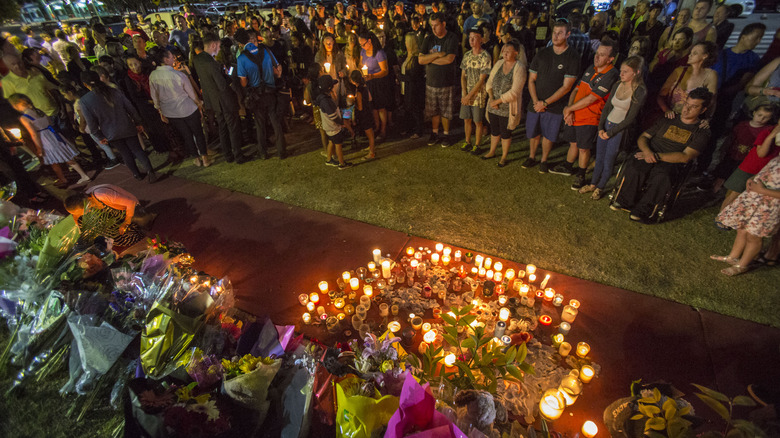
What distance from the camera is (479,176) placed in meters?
5.87

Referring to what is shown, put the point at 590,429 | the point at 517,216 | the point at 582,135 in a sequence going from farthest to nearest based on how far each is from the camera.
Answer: the point at 582,135 < the point at 517,216 < the point at 590,429

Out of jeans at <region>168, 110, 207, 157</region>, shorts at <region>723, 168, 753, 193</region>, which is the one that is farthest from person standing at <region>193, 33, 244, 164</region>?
shorts at <region>723, 168, 753, 193</region>

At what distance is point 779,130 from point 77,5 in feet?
134

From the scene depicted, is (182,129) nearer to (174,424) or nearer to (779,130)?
(174,424)

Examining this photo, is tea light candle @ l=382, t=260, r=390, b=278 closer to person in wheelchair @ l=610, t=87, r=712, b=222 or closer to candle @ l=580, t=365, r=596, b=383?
candle @ l=580, t=365, r=596, b=383

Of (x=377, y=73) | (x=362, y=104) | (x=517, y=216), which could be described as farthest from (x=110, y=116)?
(x=517, y=216)

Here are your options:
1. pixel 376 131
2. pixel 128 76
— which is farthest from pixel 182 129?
pixel 376 131

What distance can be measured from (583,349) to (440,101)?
4.92 metres

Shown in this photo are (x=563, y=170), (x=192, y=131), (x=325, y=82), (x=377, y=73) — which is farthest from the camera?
(x=377, y=73)

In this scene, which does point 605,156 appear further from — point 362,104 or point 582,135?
point 362,104

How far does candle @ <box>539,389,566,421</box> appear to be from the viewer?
2418 mm

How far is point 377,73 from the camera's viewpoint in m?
6.65

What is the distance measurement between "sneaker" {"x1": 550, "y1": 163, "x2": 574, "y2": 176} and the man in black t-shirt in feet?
7.12

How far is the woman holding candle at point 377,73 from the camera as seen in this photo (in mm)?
6352
